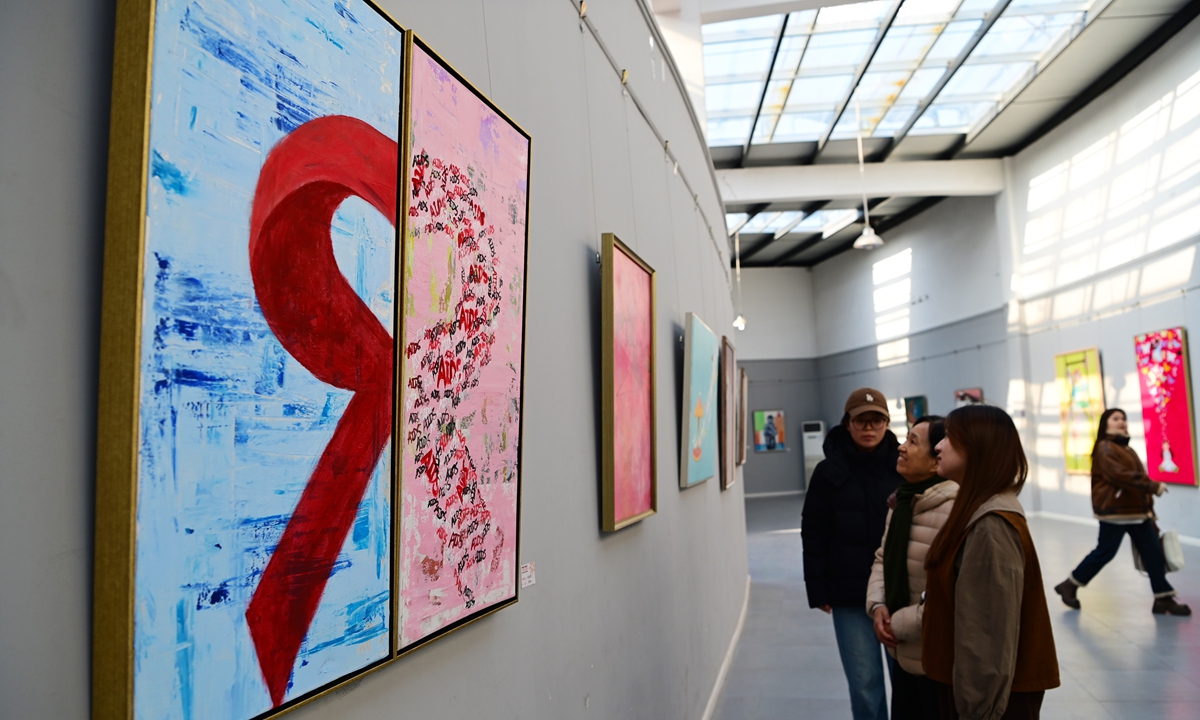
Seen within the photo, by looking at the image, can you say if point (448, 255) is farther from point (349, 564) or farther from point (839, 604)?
point (839, 604)

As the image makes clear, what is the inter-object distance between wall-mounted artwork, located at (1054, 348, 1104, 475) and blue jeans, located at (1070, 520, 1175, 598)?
25.9 ft

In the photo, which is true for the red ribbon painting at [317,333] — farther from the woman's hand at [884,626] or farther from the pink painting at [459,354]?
the woman's hand at [884,626]

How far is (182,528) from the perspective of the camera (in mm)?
1031

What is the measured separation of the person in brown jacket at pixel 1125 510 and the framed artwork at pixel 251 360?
28.3 feet

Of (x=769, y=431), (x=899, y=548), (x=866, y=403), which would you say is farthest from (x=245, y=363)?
(x=769, y=431)


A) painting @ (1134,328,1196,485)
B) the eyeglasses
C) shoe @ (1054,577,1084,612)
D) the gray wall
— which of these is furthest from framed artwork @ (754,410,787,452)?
the eyeglasses

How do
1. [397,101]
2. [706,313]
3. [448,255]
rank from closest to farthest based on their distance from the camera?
[397,101] → [448,255] → [706,313]

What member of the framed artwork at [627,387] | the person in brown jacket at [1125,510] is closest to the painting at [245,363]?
the framed artwork at [627,387]

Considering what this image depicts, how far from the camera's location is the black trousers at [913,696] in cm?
336

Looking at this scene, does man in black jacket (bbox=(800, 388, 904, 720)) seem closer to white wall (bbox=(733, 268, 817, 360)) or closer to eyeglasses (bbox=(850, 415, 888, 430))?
eyeglasses (bbox=(850, 415, 888, 430))

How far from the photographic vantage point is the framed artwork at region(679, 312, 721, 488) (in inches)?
197

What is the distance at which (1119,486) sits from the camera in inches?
319

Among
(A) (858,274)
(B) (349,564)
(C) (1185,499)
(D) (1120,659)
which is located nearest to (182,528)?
(B) (349,564)

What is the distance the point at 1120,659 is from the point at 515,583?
6697 millimetres
